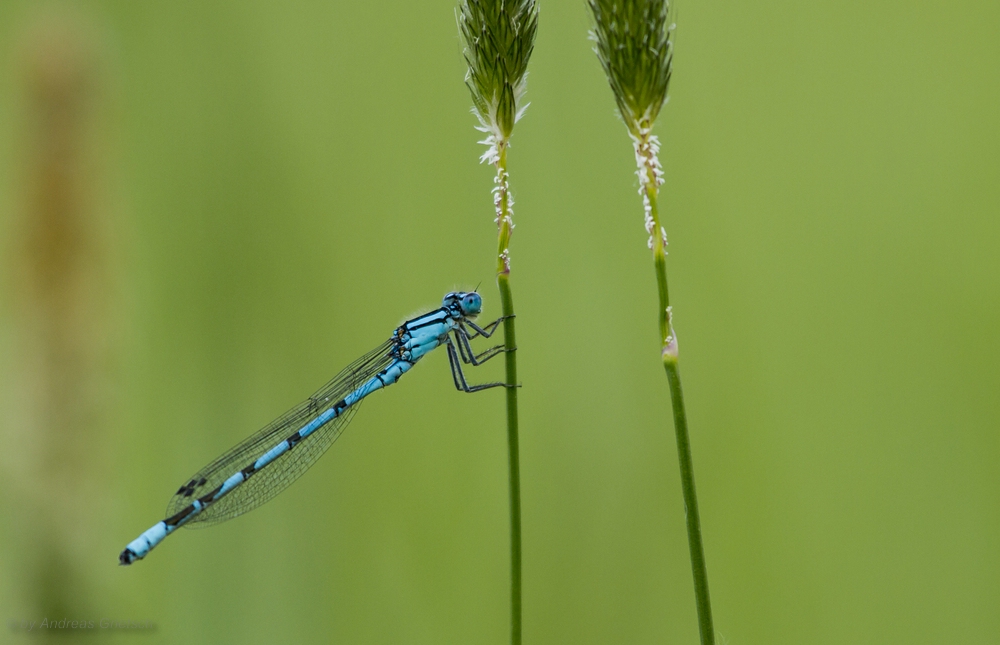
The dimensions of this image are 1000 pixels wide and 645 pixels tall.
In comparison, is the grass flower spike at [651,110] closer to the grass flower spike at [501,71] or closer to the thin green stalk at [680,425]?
the thin green stalk at [680,425]

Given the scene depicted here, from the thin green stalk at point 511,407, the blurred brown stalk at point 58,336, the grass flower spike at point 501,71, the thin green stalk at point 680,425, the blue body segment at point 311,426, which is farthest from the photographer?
the blue body segment at point 311,426

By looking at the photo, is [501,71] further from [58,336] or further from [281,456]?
[281,456]

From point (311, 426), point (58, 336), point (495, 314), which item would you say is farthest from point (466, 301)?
point (58, 336)

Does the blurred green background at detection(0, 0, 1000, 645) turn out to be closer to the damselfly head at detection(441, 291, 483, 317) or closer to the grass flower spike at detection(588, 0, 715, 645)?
the damselfly head at detection(441, 291, 483, 317)

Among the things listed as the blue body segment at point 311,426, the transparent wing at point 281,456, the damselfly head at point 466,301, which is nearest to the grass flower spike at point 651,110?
the blue body segment at point 311,426

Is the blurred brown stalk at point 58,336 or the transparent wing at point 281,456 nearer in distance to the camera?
the blurred brown stalk at point 58,336
